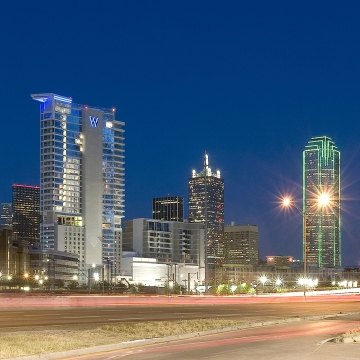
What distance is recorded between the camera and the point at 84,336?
21.9 m

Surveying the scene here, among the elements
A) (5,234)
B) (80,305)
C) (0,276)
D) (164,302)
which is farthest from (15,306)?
(5,234)

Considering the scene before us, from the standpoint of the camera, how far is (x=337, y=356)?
1795 centimetres

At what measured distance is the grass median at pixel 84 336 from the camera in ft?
60.7

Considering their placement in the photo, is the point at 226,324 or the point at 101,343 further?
the point at 226,324

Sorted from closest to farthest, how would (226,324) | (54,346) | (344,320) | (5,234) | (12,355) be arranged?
(12,355) → (54,346) → (226,324) → (344,320) → (5,234)

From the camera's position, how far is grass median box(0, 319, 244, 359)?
18.5m

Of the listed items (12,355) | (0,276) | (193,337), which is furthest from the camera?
(0,276)

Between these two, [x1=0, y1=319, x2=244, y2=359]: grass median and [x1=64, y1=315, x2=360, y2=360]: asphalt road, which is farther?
[x1=0, y1=319, x2=244, y2=359]: grass median

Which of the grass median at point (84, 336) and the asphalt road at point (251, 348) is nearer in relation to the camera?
the asphalt road at point (251, 348)

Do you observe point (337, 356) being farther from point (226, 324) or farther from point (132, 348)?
point (226, 324)

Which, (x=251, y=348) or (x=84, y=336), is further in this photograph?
(x=84, y=336)

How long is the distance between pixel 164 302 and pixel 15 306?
14607 mm

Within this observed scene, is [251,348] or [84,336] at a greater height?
[84,336]

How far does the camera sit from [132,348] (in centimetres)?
2062
